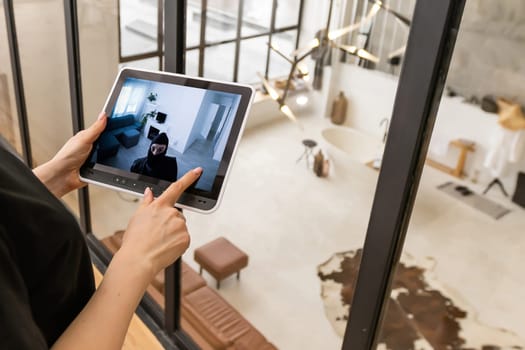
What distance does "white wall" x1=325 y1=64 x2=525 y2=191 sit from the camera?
6.34 metres

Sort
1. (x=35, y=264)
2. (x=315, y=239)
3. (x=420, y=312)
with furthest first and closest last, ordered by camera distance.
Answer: (x=315, y=239), (x=420, y=312), (x=35, y=264)

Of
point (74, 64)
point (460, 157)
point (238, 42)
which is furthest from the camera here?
point (238, 42)

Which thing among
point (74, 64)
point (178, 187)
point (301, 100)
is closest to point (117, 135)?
point (178, 187)

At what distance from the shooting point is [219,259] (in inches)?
166

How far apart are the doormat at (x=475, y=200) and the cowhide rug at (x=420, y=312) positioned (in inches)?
48.4

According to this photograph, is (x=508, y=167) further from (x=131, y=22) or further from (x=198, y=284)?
(x=131, y=22)

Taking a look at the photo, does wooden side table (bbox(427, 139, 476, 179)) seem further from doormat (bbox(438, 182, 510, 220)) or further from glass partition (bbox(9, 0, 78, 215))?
glass partition (bbox(9, 0, 78, 215))

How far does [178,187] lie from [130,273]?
0.64 feet

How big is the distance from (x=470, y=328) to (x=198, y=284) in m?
2.50

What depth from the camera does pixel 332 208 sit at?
547cm

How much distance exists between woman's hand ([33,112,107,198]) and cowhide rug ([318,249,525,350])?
3.13 metres

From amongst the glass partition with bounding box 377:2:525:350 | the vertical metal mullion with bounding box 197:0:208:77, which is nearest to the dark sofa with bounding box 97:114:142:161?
the glass partition with bounding box 377:2:525:350

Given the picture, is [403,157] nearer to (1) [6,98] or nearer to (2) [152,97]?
(2) [152,97]

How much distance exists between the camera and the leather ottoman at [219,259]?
164 inches
